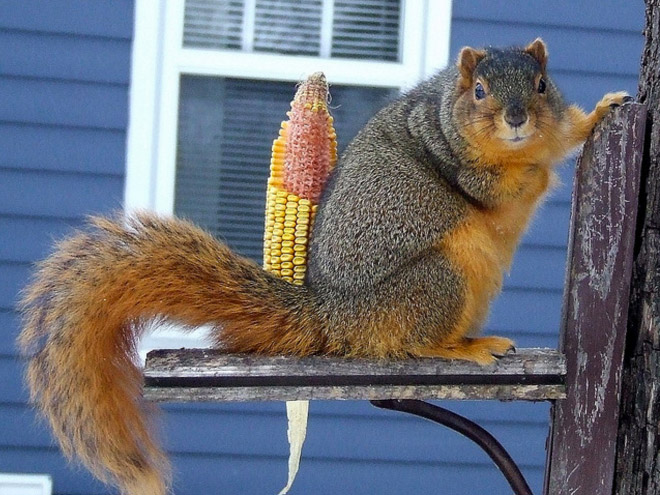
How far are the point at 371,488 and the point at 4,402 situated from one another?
1.39m

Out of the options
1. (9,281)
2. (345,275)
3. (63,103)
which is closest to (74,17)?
(63,103)

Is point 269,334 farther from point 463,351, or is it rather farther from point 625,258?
point 625,258

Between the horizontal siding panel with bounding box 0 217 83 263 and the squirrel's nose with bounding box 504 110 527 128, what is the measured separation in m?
2.16

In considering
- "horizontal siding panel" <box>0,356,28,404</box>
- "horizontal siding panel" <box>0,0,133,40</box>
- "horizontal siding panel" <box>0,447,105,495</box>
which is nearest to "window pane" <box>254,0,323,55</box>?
"horizontal siding panel" <box>0,0,133,40</box>

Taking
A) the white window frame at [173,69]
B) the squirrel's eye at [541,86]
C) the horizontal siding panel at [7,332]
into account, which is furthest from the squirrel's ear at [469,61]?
the horizontal siding panel at [7,332]

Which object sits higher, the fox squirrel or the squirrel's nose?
the squirrel's nose

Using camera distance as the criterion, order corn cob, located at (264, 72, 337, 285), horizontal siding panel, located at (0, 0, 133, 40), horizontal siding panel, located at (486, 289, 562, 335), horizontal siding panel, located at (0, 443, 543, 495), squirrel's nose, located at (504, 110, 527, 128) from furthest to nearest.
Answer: horizontal siding panel, located at (486, 289, 562, 335)
horizontal siding panel, located at (0, 443, 543, 495)
horizontal siding panel, located at (0, 0, 133, 40)
corn cob, located at (264, 72, 337, 285)
squirrel's nose, located at (504, 110, 527, 128)

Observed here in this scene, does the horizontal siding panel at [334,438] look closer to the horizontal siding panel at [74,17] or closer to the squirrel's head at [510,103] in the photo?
the horizontal siding panel at [74,17]

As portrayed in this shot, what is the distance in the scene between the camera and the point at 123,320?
5.01 feet

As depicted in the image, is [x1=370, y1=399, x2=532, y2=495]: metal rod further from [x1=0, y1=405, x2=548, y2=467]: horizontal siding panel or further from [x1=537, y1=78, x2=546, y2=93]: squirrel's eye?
[x1=0, y1=405, x2=548, y2=467]: horizontal siding panel

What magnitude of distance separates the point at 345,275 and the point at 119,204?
1931 mm

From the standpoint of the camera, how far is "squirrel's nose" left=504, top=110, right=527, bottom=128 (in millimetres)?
1553

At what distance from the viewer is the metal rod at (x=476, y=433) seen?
4.96 ft

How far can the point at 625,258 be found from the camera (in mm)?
1443
